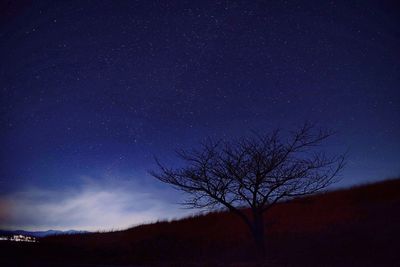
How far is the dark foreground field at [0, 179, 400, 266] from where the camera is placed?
13.7 meters

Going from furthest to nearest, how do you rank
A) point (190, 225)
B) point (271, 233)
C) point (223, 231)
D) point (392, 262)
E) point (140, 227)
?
point (140, 227) < point (190, 225) < point (223, 231) < point (271, 233) < point (392, 262)

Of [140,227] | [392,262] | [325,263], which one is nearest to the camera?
[392,262]

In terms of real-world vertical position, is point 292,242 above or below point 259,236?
below

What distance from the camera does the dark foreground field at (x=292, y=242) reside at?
13.7 metres

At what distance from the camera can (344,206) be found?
23891 millimetres

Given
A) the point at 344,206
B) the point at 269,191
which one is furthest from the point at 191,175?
the point at 344,206

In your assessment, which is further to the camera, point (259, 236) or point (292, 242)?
point (292, 242)

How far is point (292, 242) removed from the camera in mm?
16719

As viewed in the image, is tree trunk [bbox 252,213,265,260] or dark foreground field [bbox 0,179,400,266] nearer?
dark foreground field [bbox 0,179,400,266]

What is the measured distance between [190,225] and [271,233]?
11.5 m

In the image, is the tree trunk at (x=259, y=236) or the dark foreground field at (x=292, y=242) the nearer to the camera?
the dark foreground field at (x=292, y=242)

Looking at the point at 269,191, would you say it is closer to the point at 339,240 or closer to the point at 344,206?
the point at 339,240

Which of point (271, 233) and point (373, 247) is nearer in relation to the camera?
point (373, 247)

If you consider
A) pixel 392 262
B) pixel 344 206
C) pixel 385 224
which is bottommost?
pixel 392 262
